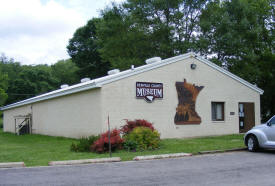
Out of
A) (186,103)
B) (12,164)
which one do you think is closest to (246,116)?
(186,103)

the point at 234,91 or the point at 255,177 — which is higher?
the point at 234,91

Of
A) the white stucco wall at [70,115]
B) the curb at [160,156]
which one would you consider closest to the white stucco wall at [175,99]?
the white stucco wall at [70,115]

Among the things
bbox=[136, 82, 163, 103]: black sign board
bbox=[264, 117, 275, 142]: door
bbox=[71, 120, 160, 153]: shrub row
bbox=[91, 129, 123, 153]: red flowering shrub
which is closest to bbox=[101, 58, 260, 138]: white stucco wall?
bbox=[136, 82, 163, 103]: black sign board

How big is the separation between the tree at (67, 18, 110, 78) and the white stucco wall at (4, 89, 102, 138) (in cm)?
2259

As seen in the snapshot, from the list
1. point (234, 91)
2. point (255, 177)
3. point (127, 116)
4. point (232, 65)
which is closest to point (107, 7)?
point (232, 65)

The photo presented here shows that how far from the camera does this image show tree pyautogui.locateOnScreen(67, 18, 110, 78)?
50.1m

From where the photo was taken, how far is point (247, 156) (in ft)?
41.4

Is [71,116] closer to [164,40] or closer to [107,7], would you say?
[164,40]

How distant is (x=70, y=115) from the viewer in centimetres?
2106

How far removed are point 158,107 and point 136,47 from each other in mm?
15642

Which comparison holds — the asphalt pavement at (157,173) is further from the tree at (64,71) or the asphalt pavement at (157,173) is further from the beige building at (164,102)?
the tree at (64,71)

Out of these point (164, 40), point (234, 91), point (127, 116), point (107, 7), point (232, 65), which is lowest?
point (127, 116)

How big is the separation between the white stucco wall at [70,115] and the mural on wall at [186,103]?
4978mm

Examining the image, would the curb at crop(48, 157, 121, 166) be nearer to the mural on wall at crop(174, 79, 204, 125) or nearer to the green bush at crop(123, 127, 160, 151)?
the green bush at crop(123, 127, 160, 151)
